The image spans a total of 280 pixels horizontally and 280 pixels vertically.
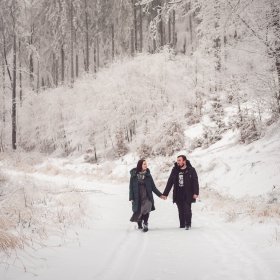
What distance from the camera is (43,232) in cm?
753

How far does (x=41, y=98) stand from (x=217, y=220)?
3345 centimetres

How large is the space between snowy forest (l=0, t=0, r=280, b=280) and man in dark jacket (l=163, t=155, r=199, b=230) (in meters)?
0.55

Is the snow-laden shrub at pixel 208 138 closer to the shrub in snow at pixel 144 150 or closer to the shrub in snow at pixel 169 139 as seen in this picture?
the shrub in snow at pixel 169 139

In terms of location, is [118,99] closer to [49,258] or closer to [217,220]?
[217,220]

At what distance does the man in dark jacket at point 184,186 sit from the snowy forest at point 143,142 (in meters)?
0.55

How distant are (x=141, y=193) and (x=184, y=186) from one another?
0.97 metres

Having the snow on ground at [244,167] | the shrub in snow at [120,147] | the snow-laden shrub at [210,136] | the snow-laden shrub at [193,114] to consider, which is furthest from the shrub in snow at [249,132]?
the shrub in snow at [120,147]

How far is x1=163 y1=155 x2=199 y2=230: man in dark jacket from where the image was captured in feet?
30.3

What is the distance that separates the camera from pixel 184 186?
9.40 metres

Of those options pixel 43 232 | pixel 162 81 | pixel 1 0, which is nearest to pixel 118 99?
pixel 162 81

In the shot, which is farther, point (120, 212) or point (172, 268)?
point (120, 212)

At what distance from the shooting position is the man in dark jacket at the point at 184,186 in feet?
30.3

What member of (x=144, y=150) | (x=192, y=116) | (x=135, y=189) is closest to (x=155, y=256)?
(x=135, y=189)

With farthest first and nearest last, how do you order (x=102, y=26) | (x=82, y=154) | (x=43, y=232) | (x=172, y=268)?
(x=102, y=26) < (x=82, y=154) < (x=43, y=232) < (x=172, y=268)
